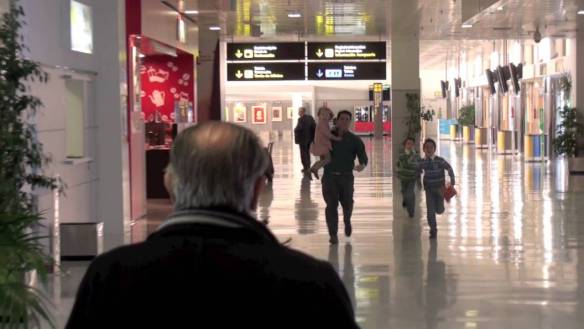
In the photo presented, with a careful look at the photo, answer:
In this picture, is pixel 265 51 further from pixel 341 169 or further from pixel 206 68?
pixel 341 169

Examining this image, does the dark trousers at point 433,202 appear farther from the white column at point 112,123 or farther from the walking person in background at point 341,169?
the white column at point 112,123

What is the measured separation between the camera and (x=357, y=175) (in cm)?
2459

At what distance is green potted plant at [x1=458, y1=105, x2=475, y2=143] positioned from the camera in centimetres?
4688

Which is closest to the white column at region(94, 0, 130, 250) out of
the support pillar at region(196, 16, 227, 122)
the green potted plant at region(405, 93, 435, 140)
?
the support pillar at region(196, 16, 227, 122)

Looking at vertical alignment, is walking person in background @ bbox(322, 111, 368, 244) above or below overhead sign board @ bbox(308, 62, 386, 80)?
below

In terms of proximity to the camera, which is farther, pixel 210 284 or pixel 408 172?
pixel 408 172

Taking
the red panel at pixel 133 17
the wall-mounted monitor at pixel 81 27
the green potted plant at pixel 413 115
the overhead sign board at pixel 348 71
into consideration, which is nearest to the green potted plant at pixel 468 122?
the overhead sign board at pixel 348 71

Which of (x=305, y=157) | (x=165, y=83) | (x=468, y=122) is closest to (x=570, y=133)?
(x=305, y=157)

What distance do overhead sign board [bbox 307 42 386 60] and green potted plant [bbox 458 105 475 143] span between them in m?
17.6

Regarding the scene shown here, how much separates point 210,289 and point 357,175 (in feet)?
74.9

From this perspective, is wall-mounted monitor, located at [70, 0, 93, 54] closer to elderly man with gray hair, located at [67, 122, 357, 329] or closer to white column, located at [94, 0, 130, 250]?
white column, located at [94, 0, 130, 250]

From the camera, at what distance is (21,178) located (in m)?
7.26

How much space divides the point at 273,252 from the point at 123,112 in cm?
1149

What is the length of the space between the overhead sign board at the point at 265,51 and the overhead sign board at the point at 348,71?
628mm
